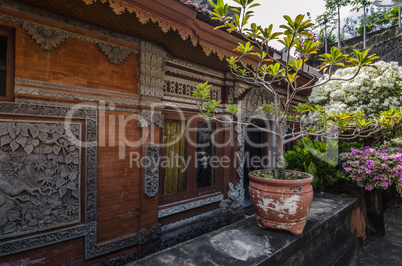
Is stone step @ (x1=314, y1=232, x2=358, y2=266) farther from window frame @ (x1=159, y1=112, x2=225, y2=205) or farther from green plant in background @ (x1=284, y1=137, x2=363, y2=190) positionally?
window frame @ (x1=159, y1=112, x2=225, y2=205)

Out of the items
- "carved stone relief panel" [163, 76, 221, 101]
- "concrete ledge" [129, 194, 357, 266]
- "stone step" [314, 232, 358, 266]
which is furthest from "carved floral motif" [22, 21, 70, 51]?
"stone step" [314, 232, 358, 266]

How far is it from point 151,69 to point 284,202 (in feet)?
9.20

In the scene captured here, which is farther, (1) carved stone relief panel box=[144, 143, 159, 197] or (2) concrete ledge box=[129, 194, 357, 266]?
(1) carved stone relief panel box=[144, 143, 159, 197]

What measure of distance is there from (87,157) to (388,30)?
21.4 metres

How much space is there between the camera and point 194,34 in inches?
125

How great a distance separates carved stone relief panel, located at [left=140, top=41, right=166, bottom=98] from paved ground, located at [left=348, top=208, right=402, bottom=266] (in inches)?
157

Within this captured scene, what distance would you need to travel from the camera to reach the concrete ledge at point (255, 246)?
1.77m

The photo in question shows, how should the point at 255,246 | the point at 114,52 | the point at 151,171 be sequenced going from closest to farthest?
the point at 255,246, the point at 114,52, the point at 151,171

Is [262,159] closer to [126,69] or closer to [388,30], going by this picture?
[126,69]

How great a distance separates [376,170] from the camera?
3631 millimetres

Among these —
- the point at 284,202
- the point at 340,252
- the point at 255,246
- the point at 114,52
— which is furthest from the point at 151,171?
the point at 340,252

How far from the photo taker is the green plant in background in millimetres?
3912

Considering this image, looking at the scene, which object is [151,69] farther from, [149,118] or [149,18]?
[149,18]

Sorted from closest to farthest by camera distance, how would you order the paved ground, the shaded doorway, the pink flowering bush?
the paved ground → the pink flowering bush → the shaded doorway
